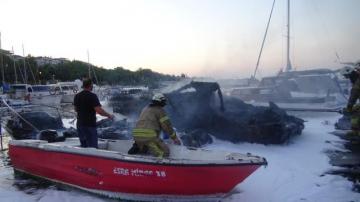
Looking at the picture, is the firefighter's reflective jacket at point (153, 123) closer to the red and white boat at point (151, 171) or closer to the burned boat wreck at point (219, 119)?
the red and white boat at point (151, 171)

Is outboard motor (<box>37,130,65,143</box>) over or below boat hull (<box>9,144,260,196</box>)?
over

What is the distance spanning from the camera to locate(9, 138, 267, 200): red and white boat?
19.0 feet

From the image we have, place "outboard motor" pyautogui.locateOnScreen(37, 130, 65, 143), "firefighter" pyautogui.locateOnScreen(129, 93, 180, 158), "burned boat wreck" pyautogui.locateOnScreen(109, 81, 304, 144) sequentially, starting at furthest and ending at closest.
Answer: "burned boat wreck" pyautogui.locateOnScreen(109, 81, 304, 144)
"outboard motor" pyautogui.locateOnScreen(37, 130, 65, 143)
"firefighter" pyautogui.locateOnScreen(129, 93, 180, 158)

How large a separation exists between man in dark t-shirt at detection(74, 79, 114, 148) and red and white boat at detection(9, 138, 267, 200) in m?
0.62

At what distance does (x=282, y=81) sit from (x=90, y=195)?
17.4 m

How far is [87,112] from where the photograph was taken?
7516 millimetres

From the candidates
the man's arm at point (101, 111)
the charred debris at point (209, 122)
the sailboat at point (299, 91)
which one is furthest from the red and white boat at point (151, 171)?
the sailboat at point (299, 91)

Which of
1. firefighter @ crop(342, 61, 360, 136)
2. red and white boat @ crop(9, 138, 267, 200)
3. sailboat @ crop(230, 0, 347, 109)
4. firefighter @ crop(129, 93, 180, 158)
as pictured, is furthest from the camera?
sailboat @ crop(230, 0, 347, 109)

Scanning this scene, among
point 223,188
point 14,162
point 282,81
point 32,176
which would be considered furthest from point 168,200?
point 282,81

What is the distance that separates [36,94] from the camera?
33.2 meters

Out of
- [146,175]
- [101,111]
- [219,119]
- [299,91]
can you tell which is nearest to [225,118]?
[219,119]

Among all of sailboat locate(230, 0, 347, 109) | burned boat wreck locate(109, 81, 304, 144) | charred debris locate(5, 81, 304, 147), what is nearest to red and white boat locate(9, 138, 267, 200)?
charred debris locate(5, 81, 304, 147)

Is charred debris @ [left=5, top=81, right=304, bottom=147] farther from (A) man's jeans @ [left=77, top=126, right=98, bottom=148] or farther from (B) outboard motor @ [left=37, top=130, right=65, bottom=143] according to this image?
(A) man's jeans @ [left=77, top=126, right=98, bottom=148]

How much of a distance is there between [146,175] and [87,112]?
7.06ft
